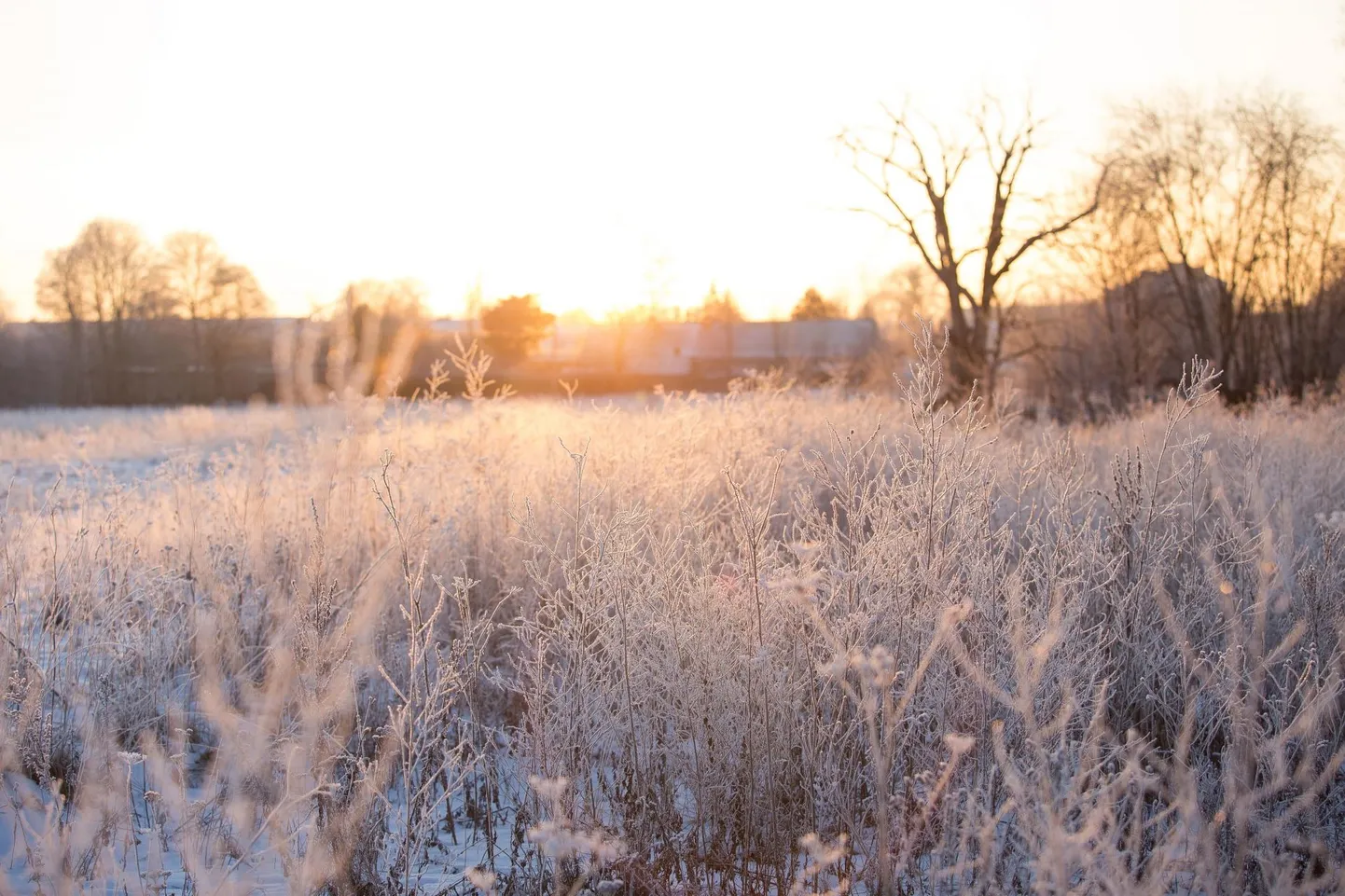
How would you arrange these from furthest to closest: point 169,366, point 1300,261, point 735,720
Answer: point 169,366 < point 1300,261 < point 735,720

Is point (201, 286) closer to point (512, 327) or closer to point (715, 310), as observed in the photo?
point (512, 327)

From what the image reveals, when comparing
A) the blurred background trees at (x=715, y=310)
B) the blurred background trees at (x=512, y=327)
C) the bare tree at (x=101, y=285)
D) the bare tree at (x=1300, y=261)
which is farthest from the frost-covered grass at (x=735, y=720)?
the blurred background trees at (x=715, y=310)

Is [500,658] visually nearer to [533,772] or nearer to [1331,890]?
[533,772]

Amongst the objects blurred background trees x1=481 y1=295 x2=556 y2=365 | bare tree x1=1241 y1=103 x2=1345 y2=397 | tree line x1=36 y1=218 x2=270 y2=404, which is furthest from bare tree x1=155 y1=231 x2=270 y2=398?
bare tree x1=1241 y1=103 x2=1345 y2=397

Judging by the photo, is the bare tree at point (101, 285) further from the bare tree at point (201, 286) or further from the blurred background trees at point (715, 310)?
the blurred background trees at point (715, 310)

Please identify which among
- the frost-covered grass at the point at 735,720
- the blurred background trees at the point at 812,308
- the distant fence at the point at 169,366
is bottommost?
the frost-covered grass at the point at 735,720

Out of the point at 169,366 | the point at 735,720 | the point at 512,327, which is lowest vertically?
the point at 735,720

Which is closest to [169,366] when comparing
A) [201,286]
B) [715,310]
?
[201,286]

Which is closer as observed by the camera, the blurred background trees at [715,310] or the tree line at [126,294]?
the tree line at [126,294]

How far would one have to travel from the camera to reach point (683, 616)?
3.24m

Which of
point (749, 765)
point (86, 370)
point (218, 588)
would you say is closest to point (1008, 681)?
point (749, 765)

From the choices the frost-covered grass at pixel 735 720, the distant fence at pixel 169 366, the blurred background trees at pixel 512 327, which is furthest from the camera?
the blurred background trees at pixel 512 327

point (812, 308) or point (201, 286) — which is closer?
point (201, 286)

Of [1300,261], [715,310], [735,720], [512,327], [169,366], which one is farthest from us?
[715,310]
